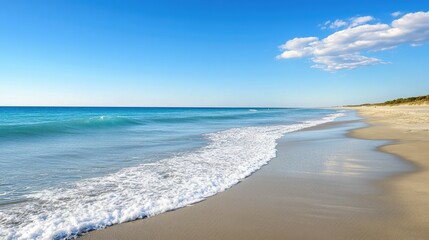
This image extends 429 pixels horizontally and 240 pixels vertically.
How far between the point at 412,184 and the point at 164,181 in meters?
5.76

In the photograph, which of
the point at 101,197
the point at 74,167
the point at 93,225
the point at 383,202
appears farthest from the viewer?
the point at 74,167

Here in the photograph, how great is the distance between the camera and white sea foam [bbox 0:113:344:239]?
4.43 meters

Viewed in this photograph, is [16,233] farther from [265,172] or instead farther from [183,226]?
[265,172]

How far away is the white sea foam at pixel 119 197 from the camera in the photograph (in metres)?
4.43

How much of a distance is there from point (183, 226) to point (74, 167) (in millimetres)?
5613

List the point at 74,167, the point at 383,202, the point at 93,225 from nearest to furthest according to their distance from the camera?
1. the point at 93,225
2. the point at 383,202
3. the point at 74,167

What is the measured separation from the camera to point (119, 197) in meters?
5.84

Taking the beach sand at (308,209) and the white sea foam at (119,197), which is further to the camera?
the white sea foam at (119,197)

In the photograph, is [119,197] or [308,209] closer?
[308,209]

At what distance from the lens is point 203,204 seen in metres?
5.46

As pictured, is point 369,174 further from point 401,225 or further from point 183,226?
point 183,226

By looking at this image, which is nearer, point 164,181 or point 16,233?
point 16,233

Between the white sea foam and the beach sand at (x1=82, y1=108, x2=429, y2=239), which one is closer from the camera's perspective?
the beach sand at (x1=82, y1=108, x2=429, y2=239)

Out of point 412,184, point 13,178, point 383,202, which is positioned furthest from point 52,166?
point 412,184
